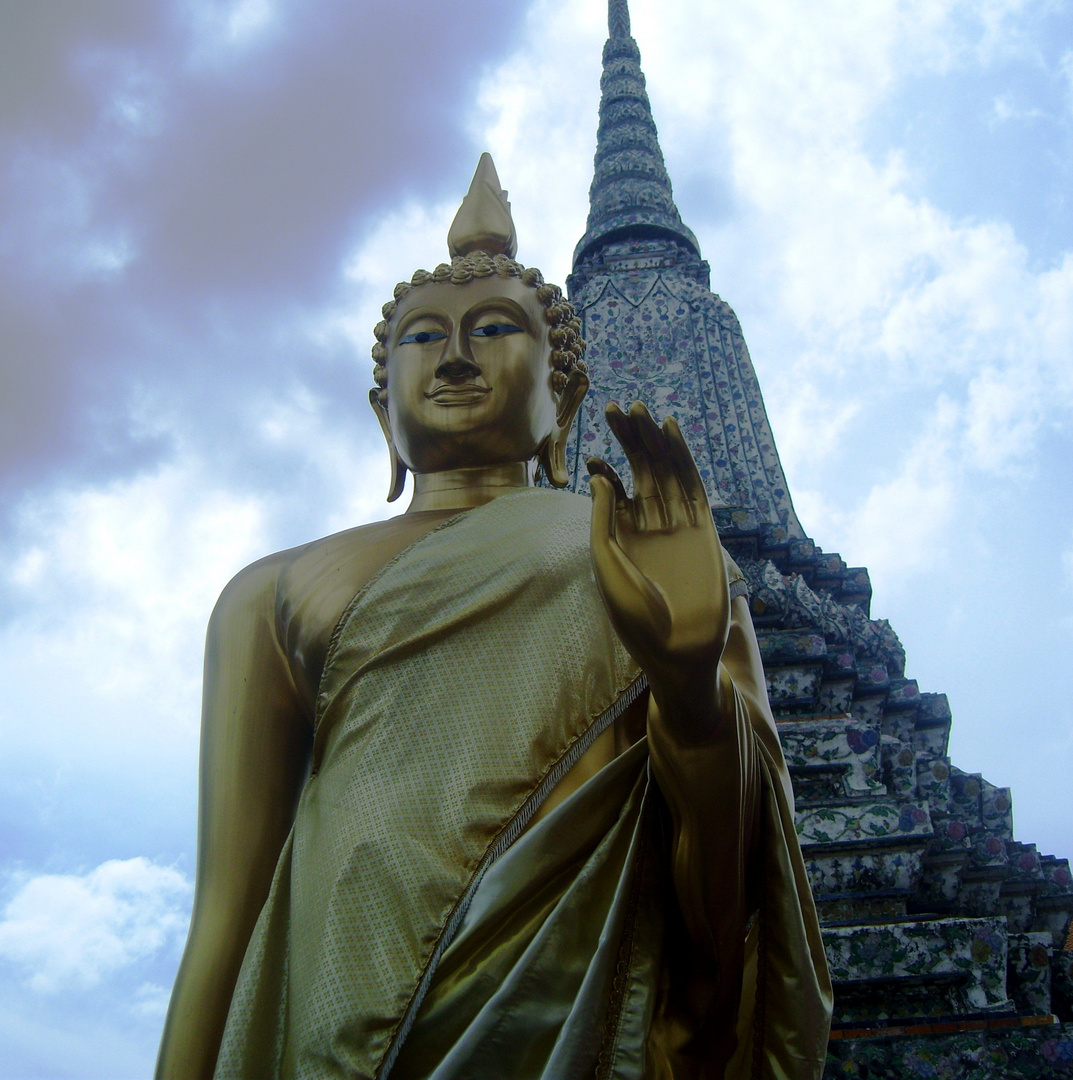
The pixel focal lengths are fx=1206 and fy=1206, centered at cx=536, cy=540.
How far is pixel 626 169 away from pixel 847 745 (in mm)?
4865

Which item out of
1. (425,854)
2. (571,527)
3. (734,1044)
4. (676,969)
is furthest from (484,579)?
(734,1044)

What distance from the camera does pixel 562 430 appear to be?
2834mm

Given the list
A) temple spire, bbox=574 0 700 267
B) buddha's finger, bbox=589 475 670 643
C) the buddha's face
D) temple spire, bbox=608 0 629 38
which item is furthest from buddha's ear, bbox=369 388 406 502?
temple spire, bbox=608 0 629 38

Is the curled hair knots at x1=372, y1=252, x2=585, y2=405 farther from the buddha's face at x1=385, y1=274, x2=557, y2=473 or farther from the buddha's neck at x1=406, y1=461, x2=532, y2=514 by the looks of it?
the buddha's neck at x1=406, y1=461, x2=532, y2=514

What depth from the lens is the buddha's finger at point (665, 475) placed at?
1.78 meters

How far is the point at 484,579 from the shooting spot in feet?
7.27

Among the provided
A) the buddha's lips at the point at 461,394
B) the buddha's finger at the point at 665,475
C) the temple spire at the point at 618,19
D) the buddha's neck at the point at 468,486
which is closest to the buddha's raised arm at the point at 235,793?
the buddha's neck at the point at 468,486

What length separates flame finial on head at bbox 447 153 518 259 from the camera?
9.49 feet

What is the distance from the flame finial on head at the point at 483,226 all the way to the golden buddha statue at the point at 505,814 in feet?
2.56

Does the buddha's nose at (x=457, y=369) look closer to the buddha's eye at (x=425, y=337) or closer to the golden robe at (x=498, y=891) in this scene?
the buddha's eye at (x=425, y=337)

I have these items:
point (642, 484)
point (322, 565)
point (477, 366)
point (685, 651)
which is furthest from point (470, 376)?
point (685, 651)

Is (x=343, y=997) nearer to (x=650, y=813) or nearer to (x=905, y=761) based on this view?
(x=650, y=813)

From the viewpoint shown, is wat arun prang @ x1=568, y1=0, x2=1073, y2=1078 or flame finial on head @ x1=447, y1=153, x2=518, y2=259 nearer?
flame finial on head @ x1=447, y1=153, x2=518, y2=259

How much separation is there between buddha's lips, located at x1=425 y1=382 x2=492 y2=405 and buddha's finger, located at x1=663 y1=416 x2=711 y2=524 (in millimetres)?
807
